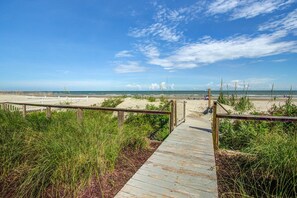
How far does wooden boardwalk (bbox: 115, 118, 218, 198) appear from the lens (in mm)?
2955

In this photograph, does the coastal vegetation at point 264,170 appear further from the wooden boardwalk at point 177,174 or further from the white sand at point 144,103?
the white sand at point 144,103

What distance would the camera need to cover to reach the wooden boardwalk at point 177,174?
116 inches

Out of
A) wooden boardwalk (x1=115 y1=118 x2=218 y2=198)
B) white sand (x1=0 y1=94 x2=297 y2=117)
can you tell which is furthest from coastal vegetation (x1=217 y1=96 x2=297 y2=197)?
white sand (x1=0 y1=94 x2=297 y2=117)

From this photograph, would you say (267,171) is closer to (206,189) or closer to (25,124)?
(206,189)

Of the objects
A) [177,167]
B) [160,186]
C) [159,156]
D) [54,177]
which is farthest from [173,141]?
[54,177]

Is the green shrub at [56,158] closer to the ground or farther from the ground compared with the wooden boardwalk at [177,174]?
farther from the ground

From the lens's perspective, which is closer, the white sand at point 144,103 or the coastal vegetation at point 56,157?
the coastal vegetation at point 56,157

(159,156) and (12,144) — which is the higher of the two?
(12,144)

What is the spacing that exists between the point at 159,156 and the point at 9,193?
9.09 ft

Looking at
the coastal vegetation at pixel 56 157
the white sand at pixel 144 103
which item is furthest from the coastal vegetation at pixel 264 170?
the white sand at pixel 144 103

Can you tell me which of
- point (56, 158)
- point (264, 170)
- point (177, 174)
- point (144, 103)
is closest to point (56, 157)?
point (56, 158)

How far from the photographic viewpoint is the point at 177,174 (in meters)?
3.51

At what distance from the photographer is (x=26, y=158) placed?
364 centimetres

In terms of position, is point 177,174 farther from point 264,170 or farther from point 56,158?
point 56,158
